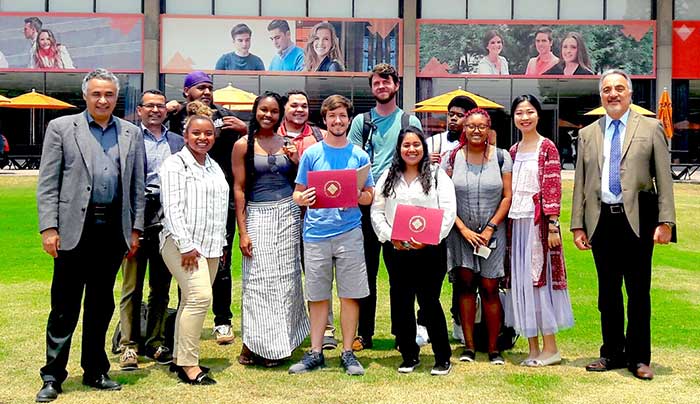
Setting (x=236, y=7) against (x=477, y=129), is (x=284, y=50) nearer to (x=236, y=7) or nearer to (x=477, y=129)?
(x=236, y=7)

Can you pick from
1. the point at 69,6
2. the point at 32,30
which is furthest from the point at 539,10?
the point at 32,30

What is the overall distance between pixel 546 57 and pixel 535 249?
25.7m

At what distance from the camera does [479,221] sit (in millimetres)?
6039

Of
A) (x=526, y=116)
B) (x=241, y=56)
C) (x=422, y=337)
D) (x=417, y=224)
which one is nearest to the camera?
(x=417, y=224)

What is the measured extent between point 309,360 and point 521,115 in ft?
8.42

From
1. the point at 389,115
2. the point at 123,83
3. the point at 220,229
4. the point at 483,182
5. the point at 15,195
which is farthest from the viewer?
the point at 123,83

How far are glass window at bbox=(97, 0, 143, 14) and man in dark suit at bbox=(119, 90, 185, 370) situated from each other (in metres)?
26.0

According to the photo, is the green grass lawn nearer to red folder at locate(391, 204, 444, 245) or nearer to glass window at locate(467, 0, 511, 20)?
red folder at locate(391, 204, 444, 245)

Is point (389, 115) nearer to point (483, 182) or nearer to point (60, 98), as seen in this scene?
point (483, 182)

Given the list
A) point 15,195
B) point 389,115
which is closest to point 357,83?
point 15,195

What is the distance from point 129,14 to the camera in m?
30.0

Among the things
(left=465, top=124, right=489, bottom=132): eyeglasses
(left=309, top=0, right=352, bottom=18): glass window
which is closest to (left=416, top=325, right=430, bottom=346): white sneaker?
(left=465, top=124, right=489, bottom=132): eyeglasses

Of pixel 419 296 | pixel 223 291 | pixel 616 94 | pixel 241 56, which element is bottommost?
pixel 223 291

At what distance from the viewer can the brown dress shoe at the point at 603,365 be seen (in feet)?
19.3
